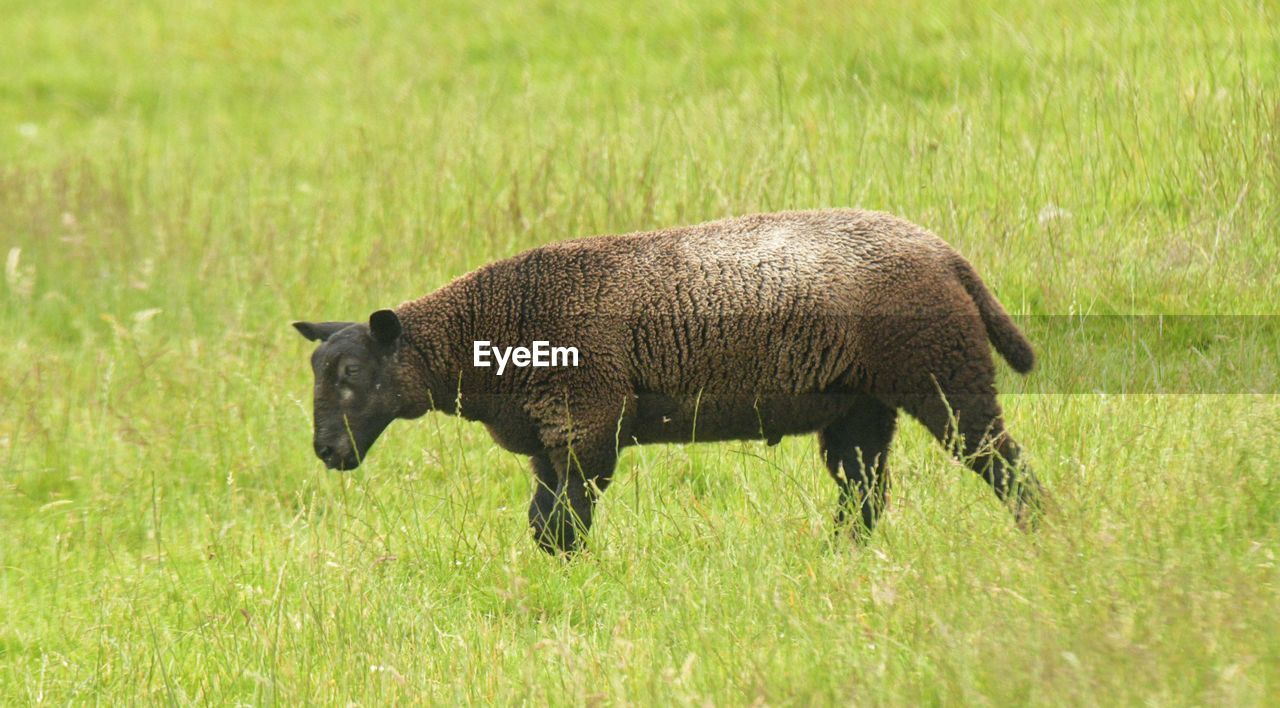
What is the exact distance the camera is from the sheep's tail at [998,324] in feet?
19.4

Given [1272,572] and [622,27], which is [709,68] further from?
[1272,572]

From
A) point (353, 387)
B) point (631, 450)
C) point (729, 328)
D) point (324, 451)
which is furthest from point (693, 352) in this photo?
point (324, 451)

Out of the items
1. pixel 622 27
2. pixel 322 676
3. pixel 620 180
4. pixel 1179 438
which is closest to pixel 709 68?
pixel 622 27

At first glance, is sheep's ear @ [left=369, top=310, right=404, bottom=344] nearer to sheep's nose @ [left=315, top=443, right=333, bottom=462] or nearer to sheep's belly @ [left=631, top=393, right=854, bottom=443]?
sheep's nose @ [left=315, top=443, right=333, bottom=462]

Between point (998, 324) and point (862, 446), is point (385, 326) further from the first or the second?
point (998, 324)

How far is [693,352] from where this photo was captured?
600 centimetres

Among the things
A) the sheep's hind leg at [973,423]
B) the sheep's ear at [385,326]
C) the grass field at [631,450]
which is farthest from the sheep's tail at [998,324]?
the sheep's ear at [385,326]

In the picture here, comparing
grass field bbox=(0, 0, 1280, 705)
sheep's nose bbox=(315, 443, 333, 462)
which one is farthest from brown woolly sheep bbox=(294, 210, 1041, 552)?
grass field bbox=(0, 0, 1280, 705)

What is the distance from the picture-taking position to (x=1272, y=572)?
4348mm

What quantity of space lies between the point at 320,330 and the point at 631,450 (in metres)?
1.64

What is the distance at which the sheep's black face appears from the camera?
20.5 feet

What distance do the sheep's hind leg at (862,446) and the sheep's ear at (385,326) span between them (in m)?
1.89

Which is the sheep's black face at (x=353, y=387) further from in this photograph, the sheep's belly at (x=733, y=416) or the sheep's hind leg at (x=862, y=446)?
the sheep's hind leg at (x=862, y=446)

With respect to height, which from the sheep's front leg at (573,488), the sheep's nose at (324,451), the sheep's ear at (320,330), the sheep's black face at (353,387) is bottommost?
the sheep's front leg at (573,488)
